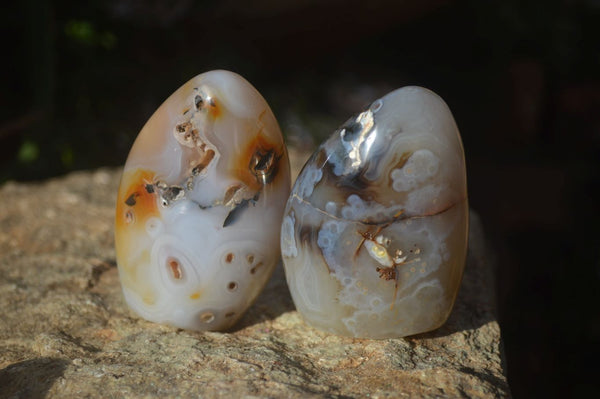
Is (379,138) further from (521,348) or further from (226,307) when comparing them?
(521,348)

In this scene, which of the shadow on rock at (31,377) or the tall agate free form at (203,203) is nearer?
the shadow on rock at (31,377)

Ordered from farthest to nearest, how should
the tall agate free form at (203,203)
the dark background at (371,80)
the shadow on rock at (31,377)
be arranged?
the dark background at (371,80) < the tall agate free form at (203,203) < the shadow on rock at (31,377)

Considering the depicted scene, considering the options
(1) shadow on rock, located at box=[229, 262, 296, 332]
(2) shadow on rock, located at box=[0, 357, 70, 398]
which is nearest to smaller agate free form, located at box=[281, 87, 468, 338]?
(1) shadow on rock, located at box=[229, 262, 296, 332]

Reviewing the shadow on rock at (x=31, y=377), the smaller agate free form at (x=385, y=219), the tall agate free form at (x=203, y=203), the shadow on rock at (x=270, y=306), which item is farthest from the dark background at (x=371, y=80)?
the shadow on rock at (x=31, y=377)

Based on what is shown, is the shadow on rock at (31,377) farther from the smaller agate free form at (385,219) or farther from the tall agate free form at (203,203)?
the smaller agate free form at (385,219)

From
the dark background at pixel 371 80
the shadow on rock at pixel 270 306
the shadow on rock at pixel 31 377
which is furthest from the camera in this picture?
the dark background at pixel 371 80

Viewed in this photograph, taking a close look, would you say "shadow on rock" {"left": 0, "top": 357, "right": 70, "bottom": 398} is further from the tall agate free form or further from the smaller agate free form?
the smaller agate free form

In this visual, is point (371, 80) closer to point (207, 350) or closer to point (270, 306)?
point (270, 306)

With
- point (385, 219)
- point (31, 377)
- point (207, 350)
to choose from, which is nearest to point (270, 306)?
point (207, 350)
